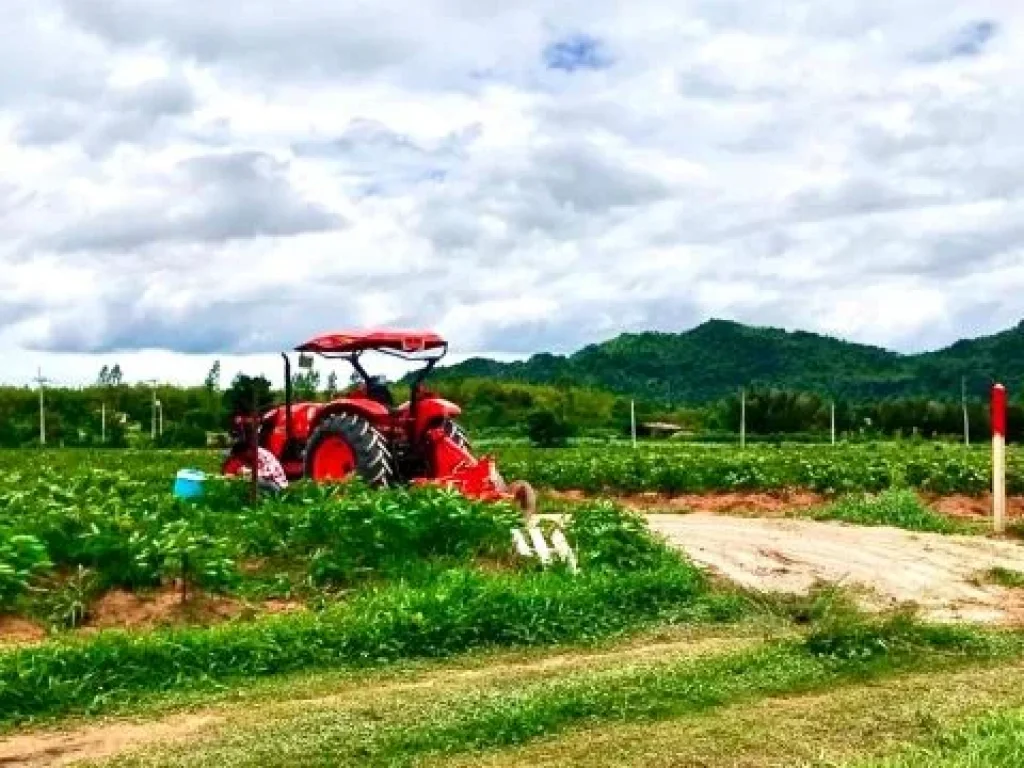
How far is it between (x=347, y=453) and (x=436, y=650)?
769cm

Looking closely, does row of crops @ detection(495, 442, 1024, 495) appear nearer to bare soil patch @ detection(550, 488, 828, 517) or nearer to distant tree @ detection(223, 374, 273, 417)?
bare soil patch @ detection(550, 488, 828, 517)

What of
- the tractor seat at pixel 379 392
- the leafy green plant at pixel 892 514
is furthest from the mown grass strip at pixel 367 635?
the leafy green plant at pixel 892 514

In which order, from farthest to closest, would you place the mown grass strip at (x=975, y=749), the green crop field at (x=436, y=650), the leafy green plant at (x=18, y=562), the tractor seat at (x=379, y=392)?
1. the tractor seat at (x=379, y=392)
2. the leafy green plant at (x=18, y=562)
3. the green crop field at (x=436, y=650)
4. the mown grass strip at (x=975, y=749)

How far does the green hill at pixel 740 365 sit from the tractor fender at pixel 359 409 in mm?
A: 74906

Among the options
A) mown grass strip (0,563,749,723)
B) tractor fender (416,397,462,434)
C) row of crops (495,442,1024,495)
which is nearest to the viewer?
mown grass strip (0,563,749,723)

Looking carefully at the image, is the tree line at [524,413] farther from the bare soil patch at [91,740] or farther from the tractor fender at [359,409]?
the bare soil patch at [91,740]

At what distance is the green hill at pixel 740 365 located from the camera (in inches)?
3720

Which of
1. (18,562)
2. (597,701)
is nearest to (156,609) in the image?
(18,562)

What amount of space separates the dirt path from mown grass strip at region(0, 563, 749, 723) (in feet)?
5.73

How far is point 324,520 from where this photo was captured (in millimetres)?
11766

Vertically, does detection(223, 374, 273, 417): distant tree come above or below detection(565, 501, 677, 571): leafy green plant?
above

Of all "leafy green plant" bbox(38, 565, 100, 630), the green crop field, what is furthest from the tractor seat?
"leafy green plant" bbox(38, 565, 100, 630)

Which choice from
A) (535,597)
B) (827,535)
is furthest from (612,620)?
(827,535)

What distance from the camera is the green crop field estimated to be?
22.9ft
